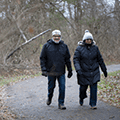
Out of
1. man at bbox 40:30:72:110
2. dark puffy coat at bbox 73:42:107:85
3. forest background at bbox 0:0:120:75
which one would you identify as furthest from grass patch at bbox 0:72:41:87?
dark puffy coat at bbox 73:42:107:85

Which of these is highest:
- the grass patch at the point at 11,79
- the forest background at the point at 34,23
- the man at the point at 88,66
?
the forest background at the point at 34,23

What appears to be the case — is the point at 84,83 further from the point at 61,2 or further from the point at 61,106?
the point at 61,2

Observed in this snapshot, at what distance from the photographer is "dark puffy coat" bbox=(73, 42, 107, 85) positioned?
16.7 feet

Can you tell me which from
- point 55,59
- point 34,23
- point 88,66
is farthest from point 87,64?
point 34,23

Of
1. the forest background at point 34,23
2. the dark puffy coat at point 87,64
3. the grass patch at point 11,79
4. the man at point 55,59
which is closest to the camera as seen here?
the dark puffy coat at point 87,64

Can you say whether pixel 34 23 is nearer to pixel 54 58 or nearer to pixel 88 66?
pixel 54 58

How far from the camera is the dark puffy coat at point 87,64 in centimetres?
509

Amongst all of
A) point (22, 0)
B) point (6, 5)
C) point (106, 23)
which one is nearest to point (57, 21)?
point (22, 0)

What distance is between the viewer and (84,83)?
5.12 metres

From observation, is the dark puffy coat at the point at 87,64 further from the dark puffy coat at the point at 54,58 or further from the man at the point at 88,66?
the dark puffy coat at the point at 54,58

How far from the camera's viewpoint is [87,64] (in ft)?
16.8

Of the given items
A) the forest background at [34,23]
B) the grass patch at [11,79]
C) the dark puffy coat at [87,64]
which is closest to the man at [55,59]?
the dark puffy coat at [87,64]

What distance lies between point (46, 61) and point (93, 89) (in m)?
1.48

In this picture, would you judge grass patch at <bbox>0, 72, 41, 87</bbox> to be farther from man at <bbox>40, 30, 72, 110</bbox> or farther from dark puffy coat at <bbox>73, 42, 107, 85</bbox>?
dark puffy coat at <bbox>73, 42, 107, 85</bbox>
